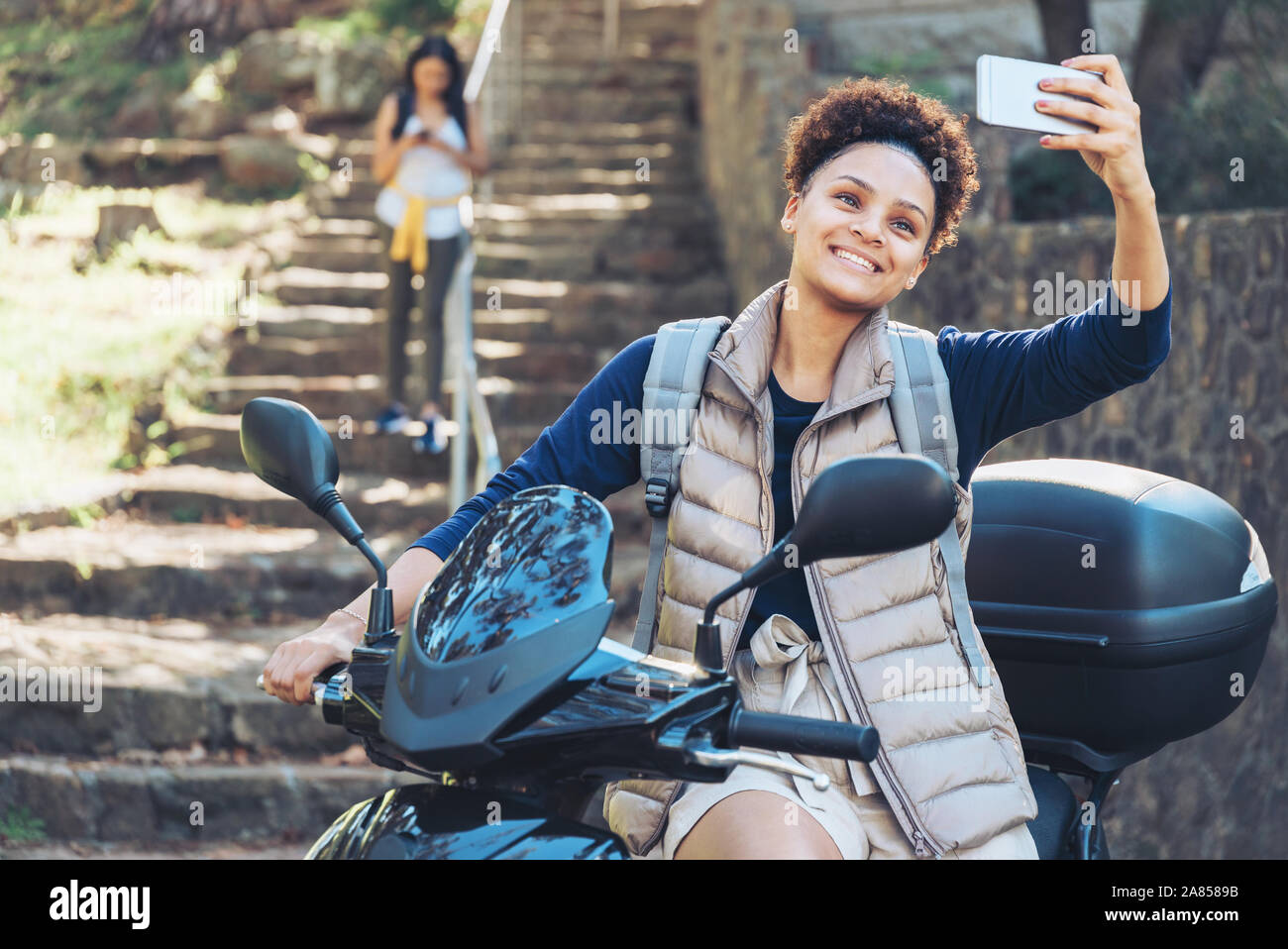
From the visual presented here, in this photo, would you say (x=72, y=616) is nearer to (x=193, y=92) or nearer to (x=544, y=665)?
(x=544, y=665)

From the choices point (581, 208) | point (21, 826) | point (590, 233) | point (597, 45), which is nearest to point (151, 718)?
point (21, 826)

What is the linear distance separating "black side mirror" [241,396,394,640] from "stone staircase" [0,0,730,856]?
280 centimetres

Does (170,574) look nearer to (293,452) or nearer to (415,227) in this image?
(415,227)

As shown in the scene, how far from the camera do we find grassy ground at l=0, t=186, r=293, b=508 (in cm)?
681

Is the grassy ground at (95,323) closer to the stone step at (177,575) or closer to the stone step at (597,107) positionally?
the stone step at (177,575)

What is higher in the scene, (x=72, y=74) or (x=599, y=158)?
(x=72, y=74)

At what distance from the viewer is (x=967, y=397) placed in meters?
2.31

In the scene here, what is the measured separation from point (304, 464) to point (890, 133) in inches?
44.9

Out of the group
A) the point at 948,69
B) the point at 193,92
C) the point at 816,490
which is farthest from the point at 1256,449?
the point at 193,92

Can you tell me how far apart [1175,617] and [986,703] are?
55 centimetres

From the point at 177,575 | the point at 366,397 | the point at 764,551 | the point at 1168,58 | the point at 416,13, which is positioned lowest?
the point at 177,575

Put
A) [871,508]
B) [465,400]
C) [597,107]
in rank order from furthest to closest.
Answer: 1. [597,107]
2. [465,400]
3. [871,508]

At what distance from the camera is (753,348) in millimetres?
2215

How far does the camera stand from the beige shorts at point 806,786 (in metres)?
1.95
